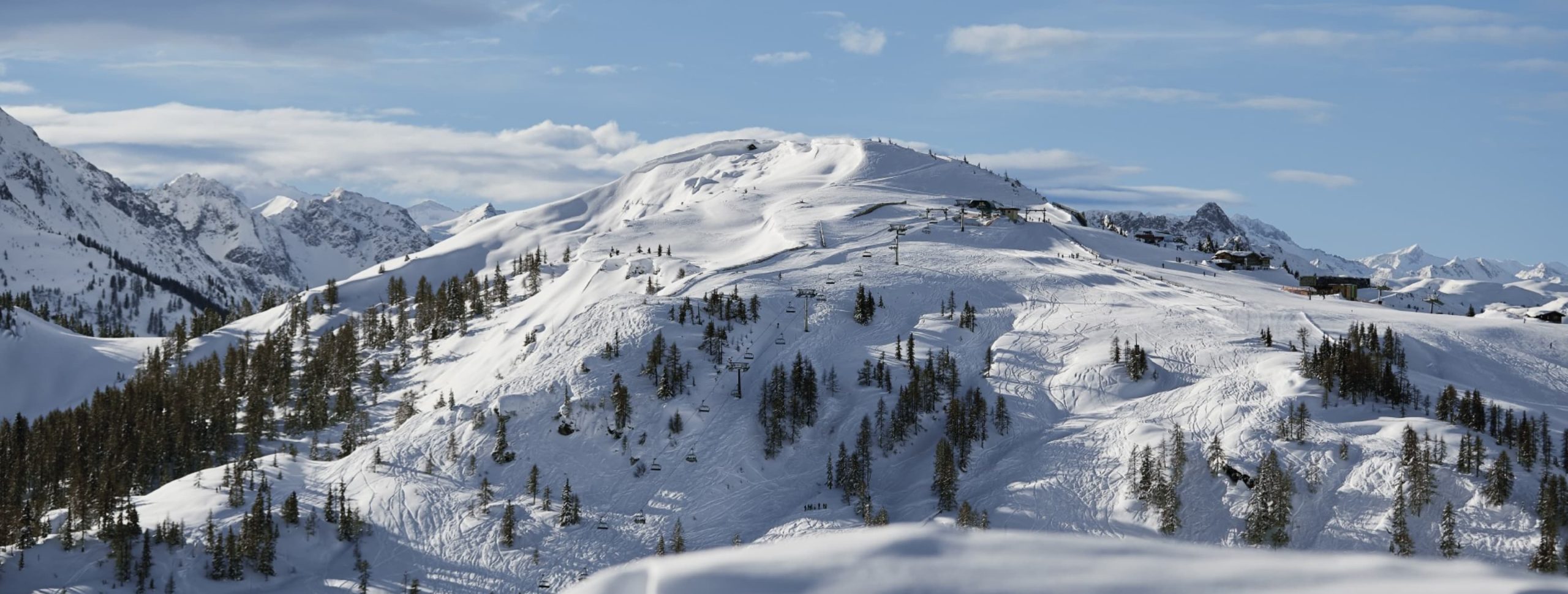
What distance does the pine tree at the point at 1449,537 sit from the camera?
91.1 metres

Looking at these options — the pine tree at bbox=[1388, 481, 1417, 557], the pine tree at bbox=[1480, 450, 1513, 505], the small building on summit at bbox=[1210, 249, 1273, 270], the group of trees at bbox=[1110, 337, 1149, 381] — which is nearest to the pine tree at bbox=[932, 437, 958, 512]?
the group of trees at bbox=[1110, 337, 1149, 381]

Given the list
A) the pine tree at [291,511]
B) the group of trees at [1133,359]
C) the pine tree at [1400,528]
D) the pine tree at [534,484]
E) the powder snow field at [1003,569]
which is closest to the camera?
the powder snow field at [1003,569]

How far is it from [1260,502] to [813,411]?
142ft

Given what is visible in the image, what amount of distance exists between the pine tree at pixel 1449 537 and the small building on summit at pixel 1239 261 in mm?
102980

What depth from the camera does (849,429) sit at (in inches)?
4727

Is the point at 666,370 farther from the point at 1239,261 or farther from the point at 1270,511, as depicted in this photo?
the point at 1239,261

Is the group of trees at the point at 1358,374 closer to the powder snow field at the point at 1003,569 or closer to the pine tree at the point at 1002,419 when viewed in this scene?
the pine tree at the point at 1002,419

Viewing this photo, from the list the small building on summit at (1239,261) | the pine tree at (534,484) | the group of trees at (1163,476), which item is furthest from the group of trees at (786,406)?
the small building on summit at (1239,261)

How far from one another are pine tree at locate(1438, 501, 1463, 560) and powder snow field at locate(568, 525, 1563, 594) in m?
94.8

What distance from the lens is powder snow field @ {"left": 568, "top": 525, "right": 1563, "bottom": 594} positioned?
7.12 m

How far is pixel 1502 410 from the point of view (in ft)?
358

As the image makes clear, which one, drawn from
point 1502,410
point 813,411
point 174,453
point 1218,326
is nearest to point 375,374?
point 174,453

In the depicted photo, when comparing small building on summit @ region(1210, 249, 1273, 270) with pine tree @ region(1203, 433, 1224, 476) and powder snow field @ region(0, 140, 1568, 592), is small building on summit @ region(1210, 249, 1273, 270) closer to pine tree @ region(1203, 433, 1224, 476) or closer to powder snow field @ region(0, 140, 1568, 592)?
powder snow field @ region(0, 140, 1568, 592)

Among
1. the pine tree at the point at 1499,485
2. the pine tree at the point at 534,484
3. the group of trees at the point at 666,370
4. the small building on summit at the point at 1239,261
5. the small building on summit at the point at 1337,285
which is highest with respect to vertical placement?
the small building on summit at the point at 1239,261
